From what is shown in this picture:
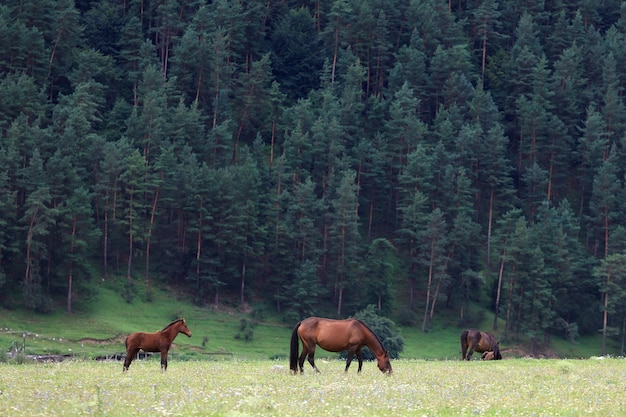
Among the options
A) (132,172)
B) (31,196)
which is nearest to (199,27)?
(132,172)

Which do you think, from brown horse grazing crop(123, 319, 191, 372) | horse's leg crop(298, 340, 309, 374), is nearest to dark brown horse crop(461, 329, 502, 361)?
Result: horse's leg crop(298, 340, 309, 374)

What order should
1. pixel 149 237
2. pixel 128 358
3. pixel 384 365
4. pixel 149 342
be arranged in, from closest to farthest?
Answer: pixel 384 365 → pixel 128 358 → pixel 149 342 → pixel 149 237

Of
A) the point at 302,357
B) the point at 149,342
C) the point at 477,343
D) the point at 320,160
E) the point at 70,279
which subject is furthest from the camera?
the point at 320,160

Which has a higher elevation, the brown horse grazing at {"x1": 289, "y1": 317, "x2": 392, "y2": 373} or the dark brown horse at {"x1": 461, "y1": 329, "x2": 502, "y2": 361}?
the brown horse grazing at {"x1": 289, "y1": 317, "x2": 392, "y2": 373}

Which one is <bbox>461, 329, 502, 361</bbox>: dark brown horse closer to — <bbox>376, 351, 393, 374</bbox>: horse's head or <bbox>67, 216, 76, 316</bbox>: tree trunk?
<bbox>376, 351, 393, 374</bbox>: horse's head

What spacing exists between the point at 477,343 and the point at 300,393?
96.8 feet

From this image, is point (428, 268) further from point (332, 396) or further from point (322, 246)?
point (332, 396)

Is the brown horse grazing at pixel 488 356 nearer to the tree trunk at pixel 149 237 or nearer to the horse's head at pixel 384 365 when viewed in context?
the horse's head at pixel 384 365

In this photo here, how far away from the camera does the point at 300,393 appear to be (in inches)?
883

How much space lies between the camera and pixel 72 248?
88812 millimetres

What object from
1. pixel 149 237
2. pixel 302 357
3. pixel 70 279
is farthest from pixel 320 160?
pixel 302 357

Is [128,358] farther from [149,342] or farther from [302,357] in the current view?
[302,357]

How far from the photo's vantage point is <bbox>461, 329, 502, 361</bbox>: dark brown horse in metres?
49.3

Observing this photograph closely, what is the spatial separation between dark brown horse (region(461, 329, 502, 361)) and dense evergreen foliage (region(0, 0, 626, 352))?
48521 mm
